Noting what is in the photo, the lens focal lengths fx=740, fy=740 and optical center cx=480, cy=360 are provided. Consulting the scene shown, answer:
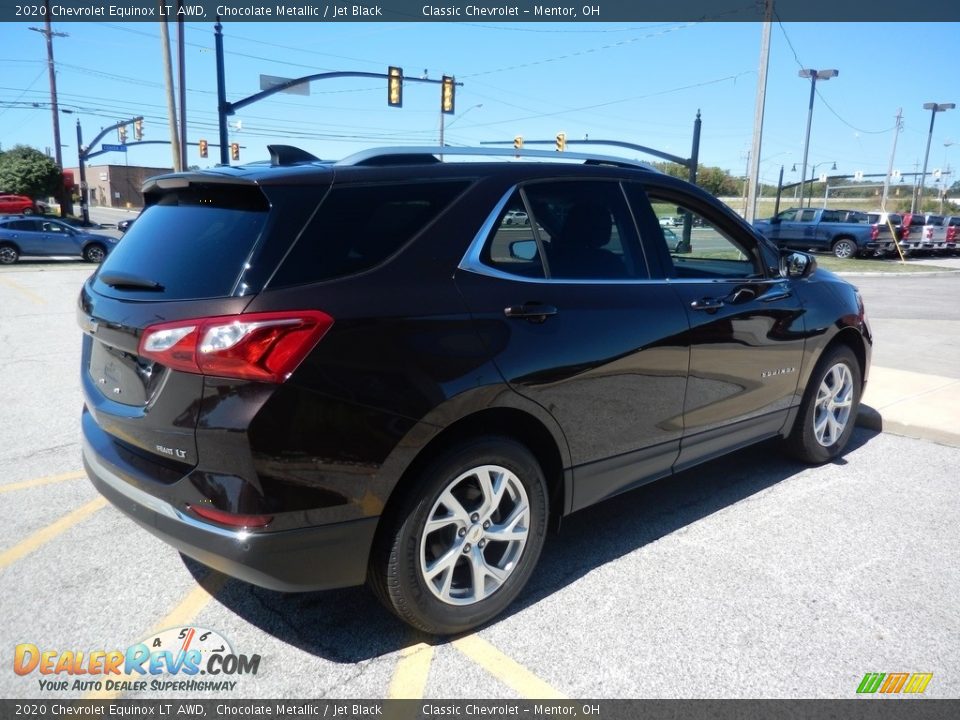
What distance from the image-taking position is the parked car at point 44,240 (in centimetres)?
2184

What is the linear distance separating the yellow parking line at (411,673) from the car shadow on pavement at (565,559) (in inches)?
2.1

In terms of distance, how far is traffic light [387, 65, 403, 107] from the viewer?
25.0 meters

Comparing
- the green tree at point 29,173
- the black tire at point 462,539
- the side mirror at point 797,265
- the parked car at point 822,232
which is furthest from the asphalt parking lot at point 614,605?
the green tree at point 29,173

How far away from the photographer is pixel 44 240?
22.5 metres

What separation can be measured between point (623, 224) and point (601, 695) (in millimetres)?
2060

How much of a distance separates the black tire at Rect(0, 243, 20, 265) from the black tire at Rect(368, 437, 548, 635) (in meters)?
23.7

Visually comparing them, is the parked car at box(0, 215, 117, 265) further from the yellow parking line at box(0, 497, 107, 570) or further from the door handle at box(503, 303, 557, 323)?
the door handle at box(503, 303, 557, 323)

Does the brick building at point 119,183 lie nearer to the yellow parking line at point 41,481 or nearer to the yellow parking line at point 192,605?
the yellow parking line at point 41,481

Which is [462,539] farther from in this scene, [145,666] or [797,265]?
[797,265]

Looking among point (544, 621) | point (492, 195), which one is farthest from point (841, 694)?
point (492, 195)

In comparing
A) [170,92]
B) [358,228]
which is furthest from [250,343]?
[170,92]

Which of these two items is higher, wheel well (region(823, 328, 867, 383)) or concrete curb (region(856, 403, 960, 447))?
wheel well (region(823, 328, 867, 383))

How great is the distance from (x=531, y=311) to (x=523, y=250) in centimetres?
31

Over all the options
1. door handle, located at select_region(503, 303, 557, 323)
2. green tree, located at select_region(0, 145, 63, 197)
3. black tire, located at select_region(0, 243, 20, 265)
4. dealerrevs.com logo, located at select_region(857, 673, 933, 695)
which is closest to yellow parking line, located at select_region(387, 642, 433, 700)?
door handle, located at select_region(503, 303, 557, 323)
